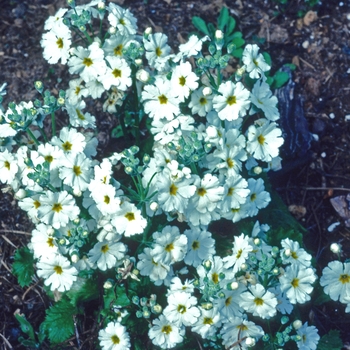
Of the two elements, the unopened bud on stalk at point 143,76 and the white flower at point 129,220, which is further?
the unopened bud on stalk at point 143,76

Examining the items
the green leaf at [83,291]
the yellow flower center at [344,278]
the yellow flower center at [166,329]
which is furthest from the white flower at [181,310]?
the yellow flower center at [344,278]

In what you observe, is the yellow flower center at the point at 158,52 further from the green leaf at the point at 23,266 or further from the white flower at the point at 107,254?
the green leaf at the point at 23,266

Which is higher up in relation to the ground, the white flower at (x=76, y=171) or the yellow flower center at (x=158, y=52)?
the yellow flower center at (x=158, y=52)

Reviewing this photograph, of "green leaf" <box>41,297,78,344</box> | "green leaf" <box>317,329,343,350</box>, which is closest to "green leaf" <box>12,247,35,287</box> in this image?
"green leaf" <box>41,297,78,344</box>

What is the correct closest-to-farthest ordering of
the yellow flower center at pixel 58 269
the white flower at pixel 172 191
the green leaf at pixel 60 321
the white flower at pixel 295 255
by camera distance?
the white flower at pixel 172 191, the yellow flower center at pixel 58 269, the white flower at pixel 295 255, the green leaf at pixel 60 321

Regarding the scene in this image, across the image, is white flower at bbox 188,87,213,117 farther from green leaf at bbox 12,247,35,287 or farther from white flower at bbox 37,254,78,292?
green leaf at bbox 12,247,35,287

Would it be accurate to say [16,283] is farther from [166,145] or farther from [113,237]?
[166,145]

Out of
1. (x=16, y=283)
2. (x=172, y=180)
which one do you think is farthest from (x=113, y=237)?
(x=16, y=283)

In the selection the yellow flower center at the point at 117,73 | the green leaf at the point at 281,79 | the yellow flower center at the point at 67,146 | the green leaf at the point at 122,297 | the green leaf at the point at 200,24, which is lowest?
the green leaf at the point at 122,297
